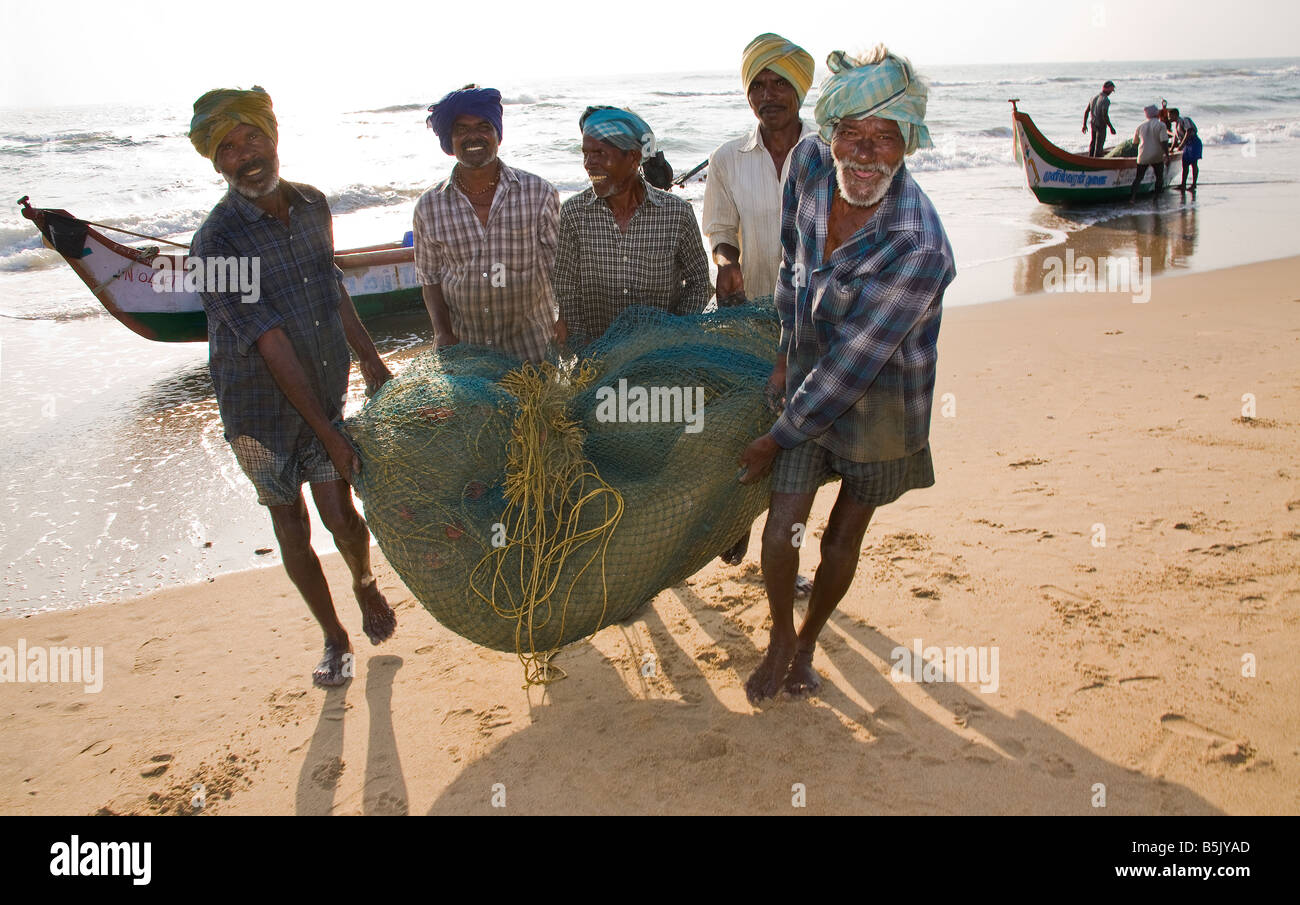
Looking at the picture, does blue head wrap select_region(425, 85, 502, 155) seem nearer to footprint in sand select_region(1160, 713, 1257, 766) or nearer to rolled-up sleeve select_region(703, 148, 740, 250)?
rolled-up sleeve select_region(703, 148, 740, 250)

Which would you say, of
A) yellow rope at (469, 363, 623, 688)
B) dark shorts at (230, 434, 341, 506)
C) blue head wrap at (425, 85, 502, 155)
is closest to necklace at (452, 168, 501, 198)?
blue head wrap at (425, 85, 502, 155)

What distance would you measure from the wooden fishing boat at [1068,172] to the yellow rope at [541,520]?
42.2 feet

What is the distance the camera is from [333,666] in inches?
137

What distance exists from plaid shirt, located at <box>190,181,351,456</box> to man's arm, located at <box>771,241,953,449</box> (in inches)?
70.4

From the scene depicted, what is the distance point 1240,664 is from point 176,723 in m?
3.67

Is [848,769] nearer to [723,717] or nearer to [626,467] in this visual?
[723,717]

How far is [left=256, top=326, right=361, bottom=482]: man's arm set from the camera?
307cm

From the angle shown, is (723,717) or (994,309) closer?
(723,717)

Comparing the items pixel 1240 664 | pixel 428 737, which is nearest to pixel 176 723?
pixel 428 737

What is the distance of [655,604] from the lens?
386 cm

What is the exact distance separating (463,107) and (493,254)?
1.74ft

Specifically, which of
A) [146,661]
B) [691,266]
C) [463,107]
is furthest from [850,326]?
[146,661]

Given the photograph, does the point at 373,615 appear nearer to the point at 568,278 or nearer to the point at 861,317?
the point at 568,278

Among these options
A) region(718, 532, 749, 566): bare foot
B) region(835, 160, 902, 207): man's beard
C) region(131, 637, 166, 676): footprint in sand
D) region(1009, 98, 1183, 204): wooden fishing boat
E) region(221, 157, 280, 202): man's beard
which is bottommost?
region(131, 637, 166, 676): footprint in sand
